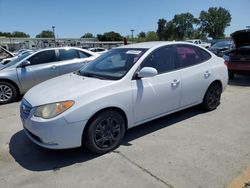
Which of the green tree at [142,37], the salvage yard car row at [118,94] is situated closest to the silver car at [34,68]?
the salvage yard car row at [118,94]

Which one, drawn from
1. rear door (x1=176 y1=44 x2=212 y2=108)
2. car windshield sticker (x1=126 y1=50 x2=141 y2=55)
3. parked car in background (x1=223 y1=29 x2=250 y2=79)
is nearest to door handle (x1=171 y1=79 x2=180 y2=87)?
rear door (x1=176 y1=44 x2=212 y2=108)

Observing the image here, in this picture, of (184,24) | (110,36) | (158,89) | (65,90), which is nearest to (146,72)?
(158,89)

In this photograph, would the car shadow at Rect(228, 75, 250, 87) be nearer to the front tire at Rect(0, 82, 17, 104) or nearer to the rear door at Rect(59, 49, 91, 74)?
the rear door at Rect(59, 49, 91, 74)

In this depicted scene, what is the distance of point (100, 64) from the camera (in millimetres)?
4574

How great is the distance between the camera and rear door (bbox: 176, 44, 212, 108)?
4613 mm

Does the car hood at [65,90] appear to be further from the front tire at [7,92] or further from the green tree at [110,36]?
the green tree at [110,36]

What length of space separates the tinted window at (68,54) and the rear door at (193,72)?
14.1 feet

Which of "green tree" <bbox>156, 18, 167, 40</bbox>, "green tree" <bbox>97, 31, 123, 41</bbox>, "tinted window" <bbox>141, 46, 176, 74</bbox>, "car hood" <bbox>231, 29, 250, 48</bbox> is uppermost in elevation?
"green tree" <bbox>156, 18, 167, 40</bbox>

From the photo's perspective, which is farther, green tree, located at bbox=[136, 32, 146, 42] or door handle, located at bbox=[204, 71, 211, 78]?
green tree, located at bbox=[136, 32, 146, 42]

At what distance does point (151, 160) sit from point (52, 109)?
4.93ft

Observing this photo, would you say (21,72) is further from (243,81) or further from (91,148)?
(243,81)

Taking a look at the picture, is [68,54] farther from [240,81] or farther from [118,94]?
[240,81]

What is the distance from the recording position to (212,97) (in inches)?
211

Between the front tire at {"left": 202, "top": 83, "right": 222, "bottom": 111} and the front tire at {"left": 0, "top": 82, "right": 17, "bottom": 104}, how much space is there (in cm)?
518
